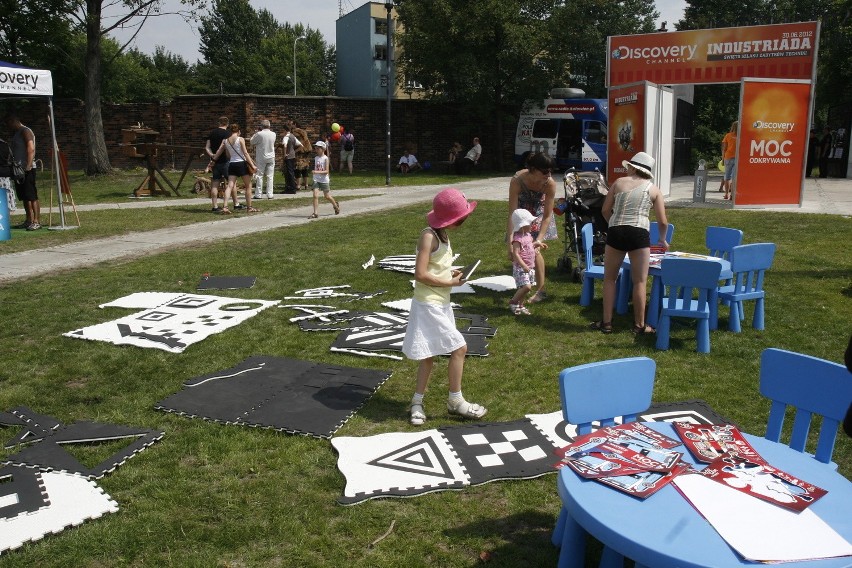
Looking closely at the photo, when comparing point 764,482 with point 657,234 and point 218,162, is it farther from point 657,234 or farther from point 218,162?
point 218,162

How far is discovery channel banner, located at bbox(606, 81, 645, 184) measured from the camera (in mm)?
17609

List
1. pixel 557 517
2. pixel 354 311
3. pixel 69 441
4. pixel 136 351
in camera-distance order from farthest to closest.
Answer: pixel 354 311
pixel 136 351
pixel 69 441
pixel 557 517

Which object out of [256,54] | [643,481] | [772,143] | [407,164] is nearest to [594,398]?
[643,481]

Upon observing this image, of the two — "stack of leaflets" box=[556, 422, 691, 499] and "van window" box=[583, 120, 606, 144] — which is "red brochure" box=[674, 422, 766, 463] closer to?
"stack of leaflets" box=[556, 422, 691, 499]

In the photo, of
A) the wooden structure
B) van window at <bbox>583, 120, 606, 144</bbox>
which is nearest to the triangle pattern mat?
the wooden structure

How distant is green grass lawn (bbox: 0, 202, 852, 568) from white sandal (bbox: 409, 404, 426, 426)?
11 cm

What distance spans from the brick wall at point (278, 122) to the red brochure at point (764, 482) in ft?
94.5

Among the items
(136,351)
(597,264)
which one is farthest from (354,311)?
(597,264)

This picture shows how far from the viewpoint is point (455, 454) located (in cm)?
438

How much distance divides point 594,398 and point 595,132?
26198 millimetres

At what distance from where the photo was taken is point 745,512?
8.05ft

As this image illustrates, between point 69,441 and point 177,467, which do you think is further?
point 69,441

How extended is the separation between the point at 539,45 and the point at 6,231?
22400 mm

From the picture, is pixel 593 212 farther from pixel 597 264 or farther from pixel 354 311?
pixel 354 311
